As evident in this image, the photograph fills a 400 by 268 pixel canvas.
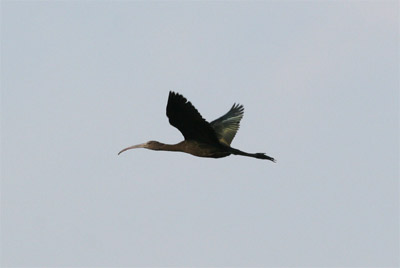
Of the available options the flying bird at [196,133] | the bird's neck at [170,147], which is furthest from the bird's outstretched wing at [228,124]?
the bird's neck at [170,147]

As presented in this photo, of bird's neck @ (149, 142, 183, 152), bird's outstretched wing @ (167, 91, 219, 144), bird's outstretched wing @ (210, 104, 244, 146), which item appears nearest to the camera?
bird's outstretched wing @ (167, 91, 219, 144)

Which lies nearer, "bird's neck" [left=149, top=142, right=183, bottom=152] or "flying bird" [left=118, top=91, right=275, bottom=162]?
"flying bird" [left=118, top=91, right=275, bottom=162]

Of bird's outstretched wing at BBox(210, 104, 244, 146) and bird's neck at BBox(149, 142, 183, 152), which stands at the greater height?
bird's outstretched wing at BBox(210, 104, 244, 146)

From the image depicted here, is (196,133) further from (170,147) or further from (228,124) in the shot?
(228,124)

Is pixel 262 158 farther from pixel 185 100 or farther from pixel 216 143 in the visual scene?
pixel 185 100

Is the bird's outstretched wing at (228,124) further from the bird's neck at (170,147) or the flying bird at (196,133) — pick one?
the bird's neck at (170,147)

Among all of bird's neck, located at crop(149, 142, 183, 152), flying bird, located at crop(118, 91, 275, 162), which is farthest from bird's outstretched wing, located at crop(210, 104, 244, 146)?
bird's neck, located at crop(149, 142, 183, 152)

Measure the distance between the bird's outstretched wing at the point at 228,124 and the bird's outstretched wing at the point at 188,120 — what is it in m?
2.15

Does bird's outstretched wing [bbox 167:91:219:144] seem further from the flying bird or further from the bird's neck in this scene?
the bird's neck

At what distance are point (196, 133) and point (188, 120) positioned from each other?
723mm

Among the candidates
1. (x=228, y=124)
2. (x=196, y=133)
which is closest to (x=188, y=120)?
(x=196, y=133)

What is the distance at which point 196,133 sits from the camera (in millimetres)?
17125

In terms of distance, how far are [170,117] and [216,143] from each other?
1.47m

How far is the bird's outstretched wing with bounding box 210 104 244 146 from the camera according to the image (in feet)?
64.5
